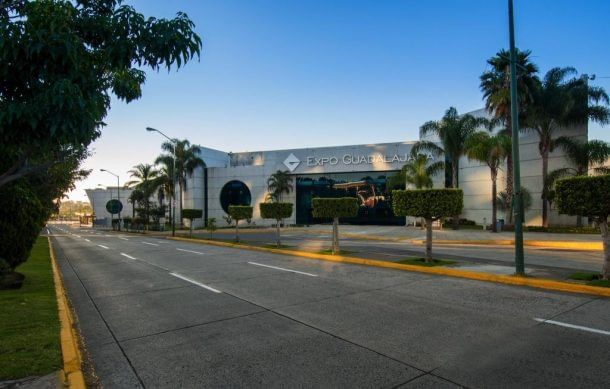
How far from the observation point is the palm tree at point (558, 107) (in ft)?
96.8

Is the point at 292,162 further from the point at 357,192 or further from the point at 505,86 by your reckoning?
the point at 505,86

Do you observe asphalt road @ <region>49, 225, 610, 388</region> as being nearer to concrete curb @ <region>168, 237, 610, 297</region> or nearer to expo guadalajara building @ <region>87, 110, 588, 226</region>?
concrete curb @ <region>168, 237, 610, 297</region>

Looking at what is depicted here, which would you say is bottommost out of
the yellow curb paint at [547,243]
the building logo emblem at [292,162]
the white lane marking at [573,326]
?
the yellow curb paint at [547,243]

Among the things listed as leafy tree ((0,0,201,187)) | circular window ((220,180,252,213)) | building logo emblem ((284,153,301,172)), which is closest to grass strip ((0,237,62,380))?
leafy tree ((0,0,201,187))

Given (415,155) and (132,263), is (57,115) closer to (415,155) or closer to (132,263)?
(132,263)

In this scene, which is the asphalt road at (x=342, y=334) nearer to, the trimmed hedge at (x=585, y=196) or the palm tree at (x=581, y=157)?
the trimmed hedge at (x=585, y=196)

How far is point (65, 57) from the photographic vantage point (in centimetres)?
381

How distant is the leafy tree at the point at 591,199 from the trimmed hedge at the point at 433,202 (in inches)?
160

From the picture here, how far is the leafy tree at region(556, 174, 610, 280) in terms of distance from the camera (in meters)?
9.32

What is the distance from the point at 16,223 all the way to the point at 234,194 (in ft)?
159

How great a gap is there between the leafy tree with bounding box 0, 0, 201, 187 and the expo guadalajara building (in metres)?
40.5

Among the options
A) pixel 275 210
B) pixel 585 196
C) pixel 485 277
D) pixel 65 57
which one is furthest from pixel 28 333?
pixel 275 210

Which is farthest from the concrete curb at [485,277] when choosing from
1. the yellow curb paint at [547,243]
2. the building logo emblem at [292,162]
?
the building logo emblem at [292,162]

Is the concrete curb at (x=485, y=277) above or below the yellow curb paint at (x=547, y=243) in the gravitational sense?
above
